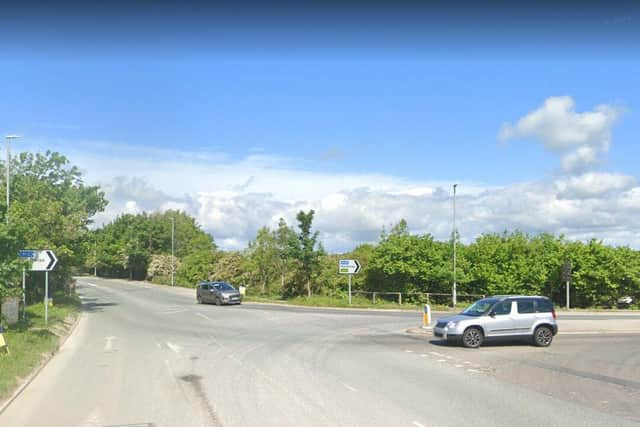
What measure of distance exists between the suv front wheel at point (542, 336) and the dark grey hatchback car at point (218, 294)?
1035 inches

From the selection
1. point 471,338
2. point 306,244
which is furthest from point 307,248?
point 471,338

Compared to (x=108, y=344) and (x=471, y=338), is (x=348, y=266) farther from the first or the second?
(x=108, y=344)

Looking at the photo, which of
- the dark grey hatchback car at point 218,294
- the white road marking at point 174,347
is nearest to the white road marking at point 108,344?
the white road marking at point 174,347

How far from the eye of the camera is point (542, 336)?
19375 millimetres

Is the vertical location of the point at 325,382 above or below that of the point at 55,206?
below

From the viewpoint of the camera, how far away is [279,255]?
4938 centimetres

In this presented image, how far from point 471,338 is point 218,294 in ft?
85.8

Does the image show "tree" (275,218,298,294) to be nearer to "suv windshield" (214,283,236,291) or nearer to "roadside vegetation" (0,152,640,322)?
"roadside vegetation" (0,152,640,322)

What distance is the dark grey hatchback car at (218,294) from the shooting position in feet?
139

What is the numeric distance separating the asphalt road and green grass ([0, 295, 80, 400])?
0.43 m

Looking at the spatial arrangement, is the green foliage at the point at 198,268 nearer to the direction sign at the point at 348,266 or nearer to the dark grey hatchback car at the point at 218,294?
the dark grey hatchback car at the point at 218,294

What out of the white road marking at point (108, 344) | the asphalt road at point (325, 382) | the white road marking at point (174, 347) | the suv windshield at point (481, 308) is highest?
the suv windshield at point (481, 308)

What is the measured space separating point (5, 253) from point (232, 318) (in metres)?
13.5

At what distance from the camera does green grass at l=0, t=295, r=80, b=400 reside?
41.4 feet
